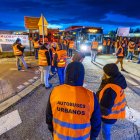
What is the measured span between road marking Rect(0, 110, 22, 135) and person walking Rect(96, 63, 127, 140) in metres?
2.69

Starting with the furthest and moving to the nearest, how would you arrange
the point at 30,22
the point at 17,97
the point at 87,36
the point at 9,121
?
the point at 87,36, the point at 30,22, the point at 17,97, the point at 9,121

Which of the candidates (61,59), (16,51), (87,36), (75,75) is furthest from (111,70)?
(87,36)

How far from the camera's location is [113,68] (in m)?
3.49

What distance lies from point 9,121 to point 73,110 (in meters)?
3.70

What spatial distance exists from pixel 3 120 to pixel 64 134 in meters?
3.65

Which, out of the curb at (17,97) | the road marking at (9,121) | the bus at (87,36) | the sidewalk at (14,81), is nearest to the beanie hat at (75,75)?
the road marking at (9,121)

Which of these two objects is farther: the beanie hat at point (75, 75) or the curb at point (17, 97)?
the curb at point (17, 97)

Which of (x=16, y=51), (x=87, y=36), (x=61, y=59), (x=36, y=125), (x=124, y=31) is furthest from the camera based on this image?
(x=124, y=31)

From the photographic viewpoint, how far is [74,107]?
2.42 meters

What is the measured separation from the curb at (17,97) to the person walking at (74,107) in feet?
13.7

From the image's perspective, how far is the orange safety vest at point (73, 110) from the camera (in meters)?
2.42

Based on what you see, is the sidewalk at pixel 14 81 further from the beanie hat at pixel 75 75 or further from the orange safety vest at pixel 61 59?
the beanie hat at pixel 75 75

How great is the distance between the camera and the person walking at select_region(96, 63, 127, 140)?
→ 11.1ft

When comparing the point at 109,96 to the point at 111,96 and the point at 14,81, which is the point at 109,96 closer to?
the point at 111,96
